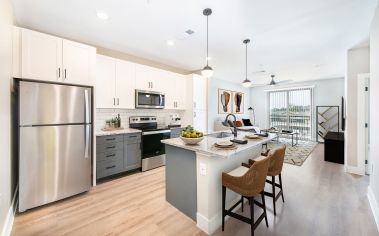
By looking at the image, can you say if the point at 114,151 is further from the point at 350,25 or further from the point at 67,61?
the point at 350,25

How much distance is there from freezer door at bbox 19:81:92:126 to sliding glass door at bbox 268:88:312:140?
8.37 meters

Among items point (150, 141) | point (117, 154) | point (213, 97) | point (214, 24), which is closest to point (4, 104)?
point (117, 154)

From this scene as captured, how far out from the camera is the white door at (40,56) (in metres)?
2.32

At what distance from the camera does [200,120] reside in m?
5.17

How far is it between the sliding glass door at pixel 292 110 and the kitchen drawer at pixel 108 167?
781 centimetres

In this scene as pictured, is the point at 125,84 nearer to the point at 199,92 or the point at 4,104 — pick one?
the point at 4,104

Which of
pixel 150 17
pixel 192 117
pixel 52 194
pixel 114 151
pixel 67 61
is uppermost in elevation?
pixel 150 17

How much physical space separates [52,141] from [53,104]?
1.79ft

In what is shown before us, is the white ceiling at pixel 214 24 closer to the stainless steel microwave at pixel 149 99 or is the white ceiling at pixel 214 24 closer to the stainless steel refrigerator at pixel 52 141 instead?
the stainless steel microwave at pixel 149 99

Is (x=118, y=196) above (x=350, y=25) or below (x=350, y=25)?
below

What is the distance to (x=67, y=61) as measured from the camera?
8.73 ft

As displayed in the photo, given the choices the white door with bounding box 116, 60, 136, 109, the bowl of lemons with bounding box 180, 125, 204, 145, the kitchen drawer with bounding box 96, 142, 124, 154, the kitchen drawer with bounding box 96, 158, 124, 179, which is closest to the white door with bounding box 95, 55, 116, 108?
the white door with bounding box 116, 60, 136, 109

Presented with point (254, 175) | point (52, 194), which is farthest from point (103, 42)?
point (254, 175)

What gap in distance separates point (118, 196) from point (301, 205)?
284 cm
